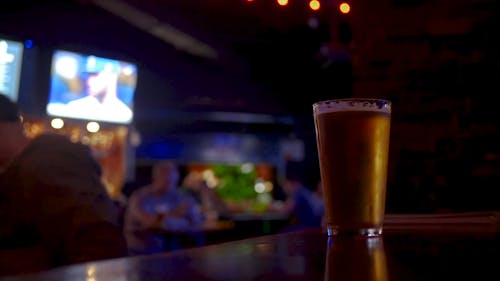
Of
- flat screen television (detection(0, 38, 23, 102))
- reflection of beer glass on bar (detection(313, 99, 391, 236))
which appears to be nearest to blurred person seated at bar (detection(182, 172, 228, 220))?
flat screen television (detection(0, 38, 23, 102))

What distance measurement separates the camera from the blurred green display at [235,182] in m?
8.97

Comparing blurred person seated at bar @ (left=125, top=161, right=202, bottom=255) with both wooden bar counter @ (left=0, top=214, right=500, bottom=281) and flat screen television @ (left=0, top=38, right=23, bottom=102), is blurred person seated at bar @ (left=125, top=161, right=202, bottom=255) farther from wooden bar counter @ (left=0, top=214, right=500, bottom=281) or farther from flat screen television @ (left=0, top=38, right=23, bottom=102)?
wooden bar counter @ (left=0, top=214, right=500, bottom=281)

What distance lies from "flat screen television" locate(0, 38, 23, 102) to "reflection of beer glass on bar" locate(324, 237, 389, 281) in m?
4.23

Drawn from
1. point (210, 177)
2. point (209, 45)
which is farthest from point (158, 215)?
point (210, 177)

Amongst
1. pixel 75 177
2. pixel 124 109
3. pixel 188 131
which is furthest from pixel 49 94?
pixel 188 131

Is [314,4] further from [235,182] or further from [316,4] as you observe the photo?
[235,182]

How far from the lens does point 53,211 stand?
160 centimetres

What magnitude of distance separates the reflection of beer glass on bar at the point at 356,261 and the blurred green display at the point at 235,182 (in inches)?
325

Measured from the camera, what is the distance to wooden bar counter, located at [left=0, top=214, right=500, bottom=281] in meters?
0.40

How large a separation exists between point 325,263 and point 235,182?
28.4 ft

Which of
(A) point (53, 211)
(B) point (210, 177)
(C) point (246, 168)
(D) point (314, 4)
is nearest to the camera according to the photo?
(A) point (53, 211)

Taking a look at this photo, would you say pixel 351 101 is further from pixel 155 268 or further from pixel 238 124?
pixel 238 124

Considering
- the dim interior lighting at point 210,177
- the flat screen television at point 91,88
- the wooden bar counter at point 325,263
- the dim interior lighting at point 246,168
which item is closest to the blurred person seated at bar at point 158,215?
the flat screen television at point 91,88

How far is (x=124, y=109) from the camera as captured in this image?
5.00 metres
